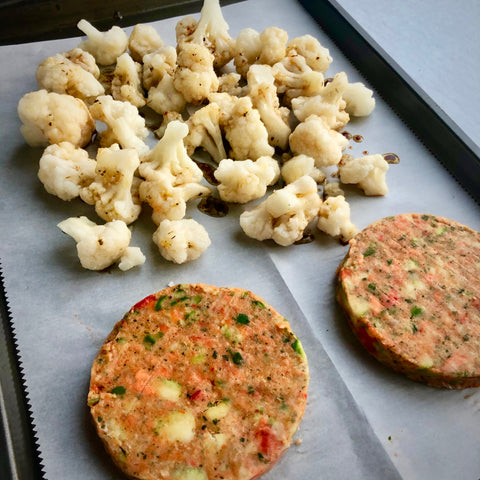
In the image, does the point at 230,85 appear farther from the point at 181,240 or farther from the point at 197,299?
the point at 197,299

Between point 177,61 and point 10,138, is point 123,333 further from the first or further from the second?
point 177,61

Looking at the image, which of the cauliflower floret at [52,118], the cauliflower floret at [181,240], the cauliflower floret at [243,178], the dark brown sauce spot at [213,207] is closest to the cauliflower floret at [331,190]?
the cauliflower floret at [243,178]

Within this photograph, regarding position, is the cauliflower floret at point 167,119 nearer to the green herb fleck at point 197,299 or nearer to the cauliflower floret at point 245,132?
the cauliflower floret at point 245,132

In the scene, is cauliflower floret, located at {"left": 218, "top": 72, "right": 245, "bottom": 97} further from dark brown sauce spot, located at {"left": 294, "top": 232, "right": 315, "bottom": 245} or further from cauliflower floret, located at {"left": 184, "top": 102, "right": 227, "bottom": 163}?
dark brown sauce spot, located at {"left": 294, "top": 232, "right": 315, "bottom": 245}

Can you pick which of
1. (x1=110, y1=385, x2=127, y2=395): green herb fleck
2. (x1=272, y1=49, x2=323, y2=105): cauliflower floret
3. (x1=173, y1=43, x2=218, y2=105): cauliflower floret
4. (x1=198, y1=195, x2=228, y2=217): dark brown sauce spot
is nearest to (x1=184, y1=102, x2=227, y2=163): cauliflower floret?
(x1=173, y1=43, x2=218, y2=105): cauliflower floret

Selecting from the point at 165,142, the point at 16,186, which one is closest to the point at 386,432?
the point at 165,142
